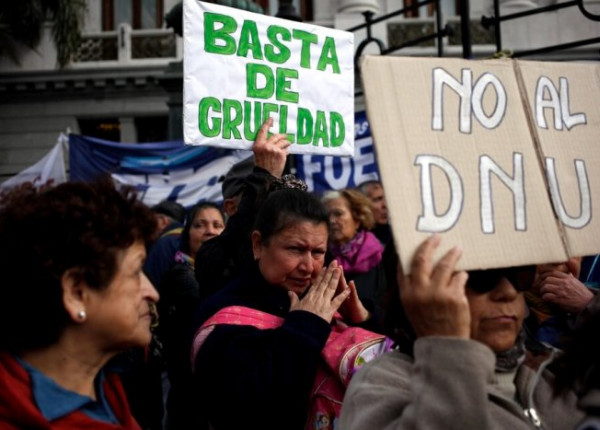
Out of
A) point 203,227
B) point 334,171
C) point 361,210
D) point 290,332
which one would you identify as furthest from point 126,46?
point 290,332

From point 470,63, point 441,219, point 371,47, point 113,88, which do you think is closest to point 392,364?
point 441,219

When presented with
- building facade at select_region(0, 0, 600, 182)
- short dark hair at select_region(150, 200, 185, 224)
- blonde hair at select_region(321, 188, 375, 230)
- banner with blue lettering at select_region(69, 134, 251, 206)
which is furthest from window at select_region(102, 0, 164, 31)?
blonde hair at select_region(321, 188, 375, 230)

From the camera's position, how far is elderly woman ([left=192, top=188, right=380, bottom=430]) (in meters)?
2.15

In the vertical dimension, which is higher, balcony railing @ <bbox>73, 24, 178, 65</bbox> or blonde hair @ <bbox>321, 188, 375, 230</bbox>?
balcony railing @ <bbox>73, 24, 178, 65</bbox>

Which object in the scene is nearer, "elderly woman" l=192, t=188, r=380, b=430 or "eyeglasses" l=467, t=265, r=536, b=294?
"eyeglasses" l=467, t=265, r=536, b=294

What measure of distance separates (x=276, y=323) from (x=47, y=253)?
87 centimetres

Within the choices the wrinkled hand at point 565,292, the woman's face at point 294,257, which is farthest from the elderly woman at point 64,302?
the wrinkled hand at point 565,292

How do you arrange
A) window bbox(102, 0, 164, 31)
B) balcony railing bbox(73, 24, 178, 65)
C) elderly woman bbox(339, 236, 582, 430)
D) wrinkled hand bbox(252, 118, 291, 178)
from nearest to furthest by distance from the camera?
elderly woman bbox(339, 236, 582, 430)
wrinkled hand bbox(252, 118, 291, 178)
balcony railing bbox(73, 24, 178, 65)
window bbox(102, 0, 164, 31)

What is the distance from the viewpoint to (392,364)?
1.67 meters

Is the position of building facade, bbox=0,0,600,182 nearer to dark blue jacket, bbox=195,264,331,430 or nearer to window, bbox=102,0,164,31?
window, bbox=102,0,164,31

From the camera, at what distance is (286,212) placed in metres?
2.55

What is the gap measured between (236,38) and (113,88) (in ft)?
52.7

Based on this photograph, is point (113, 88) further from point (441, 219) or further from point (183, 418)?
point (441, 219)

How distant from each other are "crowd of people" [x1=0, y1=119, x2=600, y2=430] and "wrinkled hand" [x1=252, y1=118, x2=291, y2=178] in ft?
1.45
